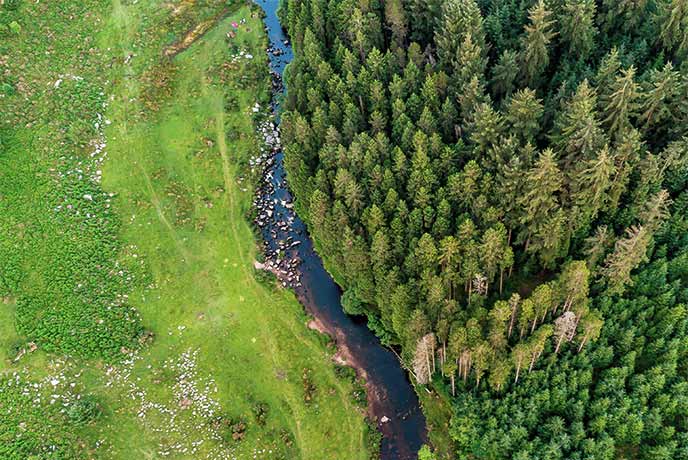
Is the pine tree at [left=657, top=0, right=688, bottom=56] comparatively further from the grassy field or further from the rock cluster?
the grassy field

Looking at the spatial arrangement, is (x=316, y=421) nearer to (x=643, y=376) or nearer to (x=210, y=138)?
(x=643, y=376)

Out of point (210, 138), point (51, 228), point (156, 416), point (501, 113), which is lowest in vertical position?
point (156, 416)

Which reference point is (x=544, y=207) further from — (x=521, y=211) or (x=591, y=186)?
(x=591, y=186)

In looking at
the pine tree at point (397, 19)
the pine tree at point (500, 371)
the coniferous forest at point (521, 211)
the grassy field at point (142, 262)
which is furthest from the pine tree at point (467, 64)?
the grassy field at point (142, 262)

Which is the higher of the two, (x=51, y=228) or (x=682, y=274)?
(x=51, y=228)

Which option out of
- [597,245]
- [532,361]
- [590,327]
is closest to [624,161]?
[597,245]

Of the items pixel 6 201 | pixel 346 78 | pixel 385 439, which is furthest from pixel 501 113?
pixel 6 201

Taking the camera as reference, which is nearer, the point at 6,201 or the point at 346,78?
the point at 346,78
